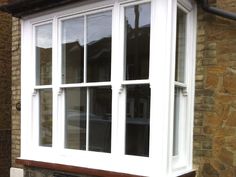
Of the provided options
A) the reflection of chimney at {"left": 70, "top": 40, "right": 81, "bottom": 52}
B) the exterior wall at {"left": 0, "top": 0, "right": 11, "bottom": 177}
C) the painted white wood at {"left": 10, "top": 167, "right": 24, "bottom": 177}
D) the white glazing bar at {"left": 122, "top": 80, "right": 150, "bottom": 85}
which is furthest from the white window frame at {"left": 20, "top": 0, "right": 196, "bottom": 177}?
the exterior wall at {"left": 0, "top": 0, "right": 11, "bottom": 177}

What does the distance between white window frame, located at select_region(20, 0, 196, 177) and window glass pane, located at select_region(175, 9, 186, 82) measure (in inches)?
2.3

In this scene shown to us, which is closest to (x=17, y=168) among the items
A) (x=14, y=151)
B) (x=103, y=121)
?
(x=14, y=151)

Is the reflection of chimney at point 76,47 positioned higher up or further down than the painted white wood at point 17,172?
higher up

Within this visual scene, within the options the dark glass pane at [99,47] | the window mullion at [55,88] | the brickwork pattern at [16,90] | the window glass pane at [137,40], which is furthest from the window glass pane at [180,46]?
the brickwork pattern at [16,90]

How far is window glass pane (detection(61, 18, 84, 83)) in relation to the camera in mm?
4297

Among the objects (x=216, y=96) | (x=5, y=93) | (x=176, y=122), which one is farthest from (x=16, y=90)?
(x=216, y=96)

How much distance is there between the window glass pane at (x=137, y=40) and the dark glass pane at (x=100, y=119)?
425 mm

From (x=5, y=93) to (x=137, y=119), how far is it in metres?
4.28

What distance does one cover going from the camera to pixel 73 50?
4.42m

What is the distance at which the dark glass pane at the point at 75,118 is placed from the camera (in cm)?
425

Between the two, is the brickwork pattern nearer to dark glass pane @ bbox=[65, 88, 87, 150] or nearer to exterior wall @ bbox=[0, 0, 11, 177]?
dark glass pane @ bbox=[65, 88, 87, 150]

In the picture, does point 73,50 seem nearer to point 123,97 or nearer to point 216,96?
point 123,97

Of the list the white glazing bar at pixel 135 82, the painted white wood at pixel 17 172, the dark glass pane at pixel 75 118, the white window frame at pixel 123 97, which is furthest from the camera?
the painted white wood at pixel 17 172

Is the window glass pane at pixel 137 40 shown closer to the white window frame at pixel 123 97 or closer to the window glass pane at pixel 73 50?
the white window frame at pixel 123 97
